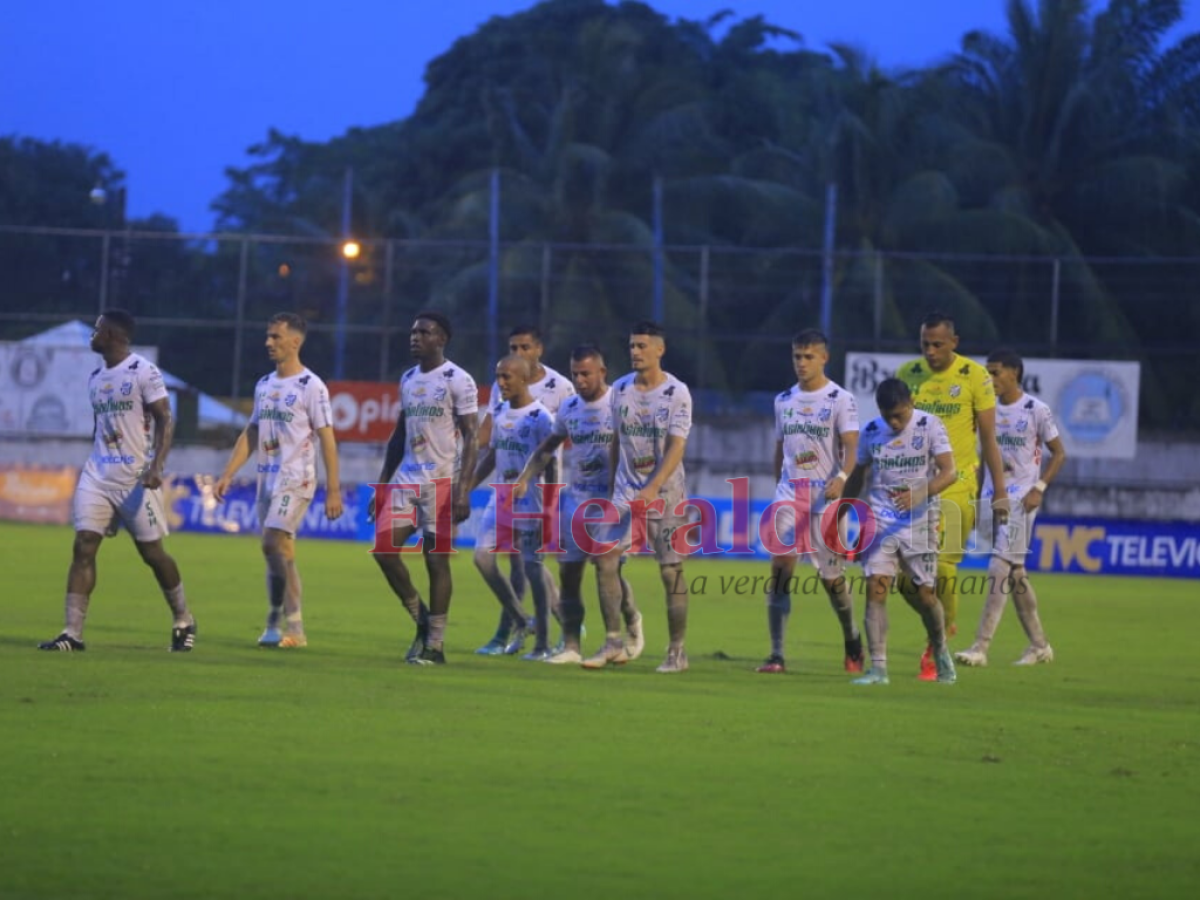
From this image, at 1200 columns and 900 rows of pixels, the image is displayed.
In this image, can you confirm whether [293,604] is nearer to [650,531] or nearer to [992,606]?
[650,531]

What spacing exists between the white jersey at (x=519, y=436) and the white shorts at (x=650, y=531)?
3.49 feet

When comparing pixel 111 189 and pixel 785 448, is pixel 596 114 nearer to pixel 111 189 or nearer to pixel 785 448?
pixel 111 189

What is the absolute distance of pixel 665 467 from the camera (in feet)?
42.8

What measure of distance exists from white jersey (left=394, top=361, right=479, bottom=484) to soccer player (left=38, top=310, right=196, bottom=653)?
5.32 feet

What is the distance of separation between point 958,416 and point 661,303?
2602cm

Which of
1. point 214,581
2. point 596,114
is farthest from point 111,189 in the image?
point 214,581

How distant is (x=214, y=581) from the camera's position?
72.5ft

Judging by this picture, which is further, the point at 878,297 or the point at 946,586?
the point at 878,297

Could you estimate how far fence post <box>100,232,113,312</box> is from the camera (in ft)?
128

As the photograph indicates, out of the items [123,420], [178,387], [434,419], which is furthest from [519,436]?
[178,387]

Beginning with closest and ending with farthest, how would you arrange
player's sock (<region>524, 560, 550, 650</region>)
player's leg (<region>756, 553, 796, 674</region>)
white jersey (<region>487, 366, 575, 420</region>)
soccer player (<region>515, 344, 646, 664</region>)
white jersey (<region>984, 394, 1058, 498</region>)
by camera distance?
soccer player (<region>515, 344, 646, 664</region>) → player's leg (<region>756, 553, 796, 674</region>) → player's sock (<region>524, 560, 550, 650</region>) → white jersey (<region>487, 366, 575, 420</region>) → white jersey (<region>984, 394, 1058, 498</region>)

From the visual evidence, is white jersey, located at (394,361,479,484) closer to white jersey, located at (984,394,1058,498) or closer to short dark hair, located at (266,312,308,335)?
short dark hair, located at (266,312,308,335)

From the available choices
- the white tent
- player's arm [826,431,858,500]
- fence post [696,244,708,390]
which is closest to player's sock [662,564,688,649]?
player's arm [826,431,858,500]

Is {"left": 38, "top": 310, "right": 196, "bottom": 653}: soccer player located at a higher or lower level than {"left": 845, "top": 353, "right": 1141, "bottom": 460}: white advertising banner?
lower
